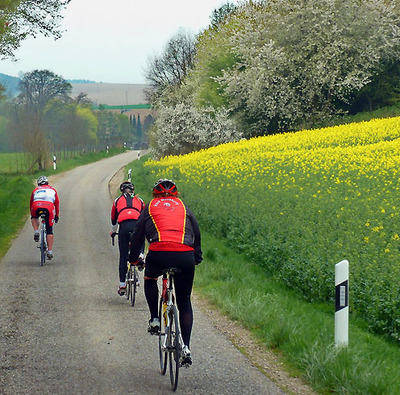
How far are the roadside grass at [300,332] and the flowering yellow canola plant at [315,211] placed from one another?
1.24ft

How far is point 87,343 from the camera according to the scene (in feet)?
26.7

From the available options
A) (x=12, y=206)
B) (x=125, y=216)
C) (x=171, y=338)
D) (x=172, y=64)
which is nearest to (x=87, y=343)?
(x=171, y=338)

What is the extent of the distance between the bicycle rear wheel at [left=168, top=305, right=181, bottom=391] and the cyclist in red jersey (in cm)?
9

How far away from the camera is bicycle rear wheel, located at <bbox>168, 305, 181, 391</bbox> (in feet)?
20.7

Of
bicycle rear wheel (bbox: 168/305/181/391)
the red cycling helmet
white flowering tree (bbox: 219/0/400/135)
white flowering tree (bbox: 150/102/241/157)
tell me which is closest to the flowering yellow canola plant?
bicycle rear wheel (bbox: 168/305/181/391)

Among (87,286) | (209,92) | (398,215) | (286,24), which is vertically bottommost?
(87,286)

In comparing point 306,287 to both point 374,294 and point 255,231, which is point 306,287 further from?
point 255,231

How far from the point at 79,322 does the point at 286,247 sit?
4.56 metres

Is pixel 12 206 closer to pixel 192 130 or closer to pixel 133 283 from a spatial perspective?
pixel 133 283

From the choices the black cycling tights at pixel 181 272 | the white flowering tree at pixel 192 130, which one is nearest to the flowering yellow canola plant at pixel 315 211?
the black cycling tights at pixel 181 272

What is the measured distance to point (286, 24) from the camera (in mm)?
42094

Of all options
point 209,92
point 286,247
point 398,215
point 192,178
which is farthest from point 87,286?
point 209,92

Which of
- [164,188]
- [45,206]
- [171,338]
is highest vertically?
[164,188]

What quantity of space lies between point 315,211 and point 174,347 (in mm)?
8664
